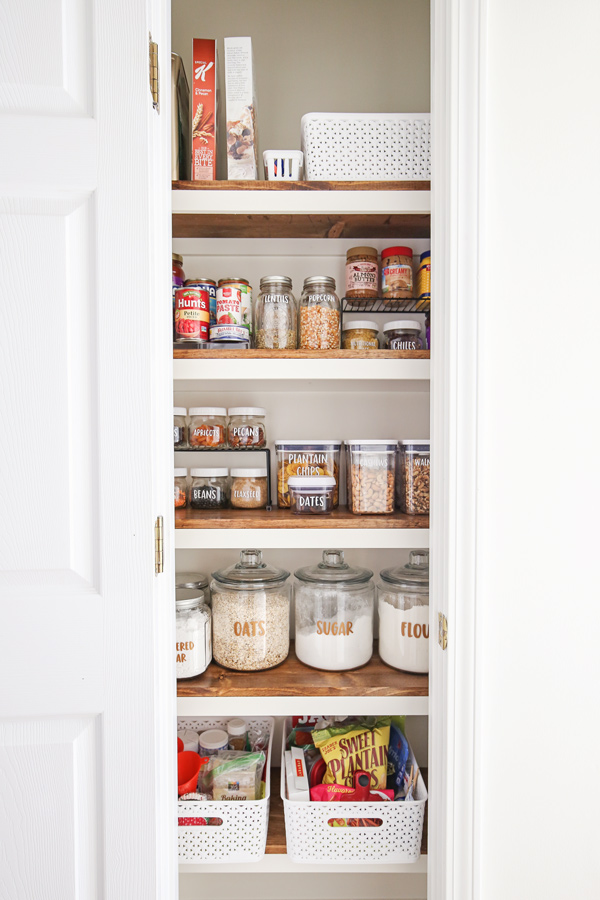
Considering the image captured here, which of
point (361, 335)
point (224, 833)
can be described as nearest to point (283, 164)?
point (361, 335)

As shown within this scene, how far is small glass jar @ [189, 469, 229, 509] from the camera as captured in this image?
4.02 ft

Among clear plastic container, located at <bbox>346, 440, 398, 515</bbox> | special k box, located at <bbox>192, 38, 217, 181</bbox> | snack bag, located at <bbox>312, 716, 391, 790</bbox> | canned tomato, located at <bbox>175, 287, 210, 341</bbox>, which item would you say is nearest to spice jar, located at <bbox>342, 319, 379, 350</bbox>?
clear plastic container, located at <bbox>346, 440, 398, 515</bbox>

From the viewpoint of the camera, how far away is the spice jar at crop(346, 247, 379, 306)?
3.91 feet

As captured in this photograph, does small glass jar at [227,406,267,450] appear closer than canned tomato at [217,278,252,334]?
No

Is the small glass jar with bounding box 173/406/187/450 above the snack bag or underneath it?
above

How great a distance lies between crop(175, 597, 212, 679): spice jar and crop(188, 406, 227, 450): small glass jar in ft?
1.13

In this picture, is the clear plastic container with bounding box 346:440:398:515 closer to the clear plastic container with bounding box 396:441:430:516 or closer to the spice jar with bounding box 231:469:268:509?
the clear plastic container with bounding box 396:441:430:516

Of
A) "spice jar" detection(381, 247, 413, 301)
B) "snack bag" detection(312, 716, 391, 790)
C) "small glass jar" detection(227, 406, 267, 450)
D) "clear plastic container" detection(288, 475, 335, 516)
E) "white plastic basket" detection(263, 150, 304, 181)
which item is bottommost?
"snack bag" detection(312, 716, 391, 790)

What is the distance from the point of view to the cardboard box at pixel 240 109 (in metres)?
1.10
